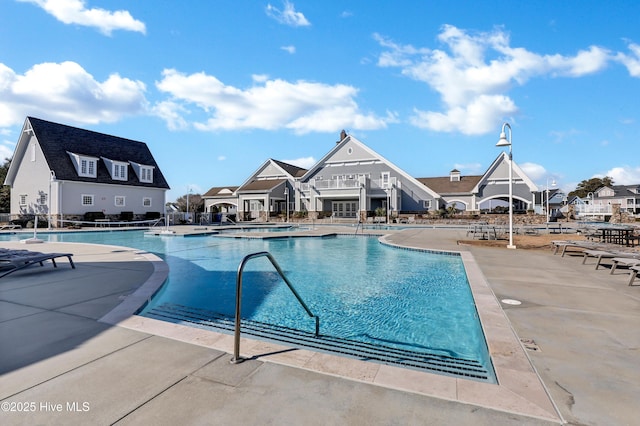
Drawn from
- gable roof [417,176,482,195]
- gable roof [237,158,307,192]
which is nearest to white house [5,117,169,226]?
gable roof [237,158,307,192]

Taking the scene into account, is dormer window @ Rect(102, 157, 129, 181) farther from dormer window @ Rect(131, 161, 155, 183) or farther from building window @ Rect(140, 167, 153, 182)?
building window @ Rect(140, 167, 153, 182)

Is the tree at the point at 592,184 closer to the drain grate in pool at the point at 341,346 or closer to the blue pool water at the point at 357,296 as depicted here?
the blue pool water at the point at 357,296

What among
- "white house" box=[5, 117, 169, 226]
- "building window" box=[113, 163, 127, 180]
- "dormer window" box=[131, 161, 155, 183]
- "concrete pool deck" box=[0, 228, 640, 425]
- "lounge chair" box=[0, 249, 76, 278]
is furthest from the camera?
"dormer window" box=[131, 161, 155, 183]

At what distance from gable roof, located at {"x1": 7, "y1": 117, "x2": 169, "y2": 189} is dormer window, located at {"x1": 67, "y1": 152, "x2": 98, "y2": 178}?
0.84 feet

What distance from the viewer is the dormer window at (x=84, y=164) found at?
2761cm

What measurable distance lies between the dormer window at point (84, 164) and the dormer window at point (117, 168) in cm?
117

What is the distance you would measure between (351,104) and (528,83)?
44.5 feet

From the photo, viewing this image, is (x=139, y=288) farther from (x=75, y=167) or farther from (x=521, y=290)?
(x=75, y=167)

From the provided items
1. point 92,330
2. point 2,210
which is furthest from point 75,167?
point 92,330

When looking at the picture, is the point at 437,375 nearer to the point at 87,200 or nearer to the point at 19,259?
the point at 19,259

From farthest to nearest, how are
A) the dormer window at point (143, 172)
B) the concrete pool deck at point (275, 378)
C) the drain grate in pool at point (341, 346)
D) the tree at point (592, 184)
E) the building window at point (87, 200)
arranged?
the tree at point (592, 184), the dormer window at point (143, 172), the building window at point (87, 200), the drain grate in pool at point (341, 346), the concrete pool deck at point (275, 378)

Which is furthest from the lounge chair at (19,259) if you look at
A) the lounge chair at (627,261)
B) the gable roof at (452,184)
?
the gable roof at (452,184)

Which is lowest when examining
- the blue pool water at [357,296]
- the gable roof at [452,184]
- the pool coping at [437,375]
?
the blue pool water at [357,296]

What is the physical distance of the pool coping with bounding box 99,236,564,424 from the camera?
2.38m
